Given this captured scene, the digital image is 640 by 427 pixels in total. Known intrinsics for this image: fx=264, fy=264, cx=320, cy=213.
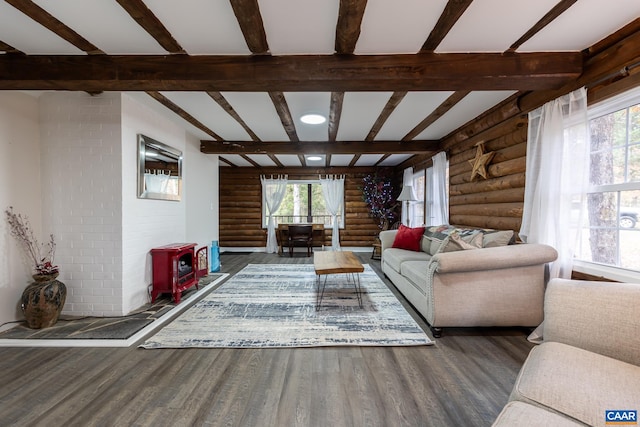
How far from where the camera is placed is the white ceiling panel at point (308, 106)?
110 inches

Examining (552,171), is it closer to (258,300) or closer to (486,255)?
(486,255)

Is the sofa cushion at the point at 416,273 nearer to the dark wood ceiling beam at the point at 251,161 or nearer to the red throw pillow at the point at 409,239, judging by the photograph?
the red throw pillow at the point at 409,239

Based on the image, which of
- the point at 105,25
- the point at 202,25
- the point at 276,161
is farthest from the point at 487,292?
the point at 276,161

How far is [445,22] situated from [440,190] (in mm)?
3119

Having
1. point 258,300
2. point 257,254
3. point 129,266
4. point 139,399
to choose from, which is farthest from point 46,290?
point 257,254

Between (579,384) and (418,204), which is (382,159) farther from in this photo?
(579,384)

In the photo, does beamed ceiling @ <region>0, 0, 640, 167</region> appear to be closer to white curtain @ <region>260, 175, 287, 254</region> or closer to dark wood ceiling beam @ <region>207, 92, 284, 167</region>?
dark wood ceiling beam @ <region>207, 92, 284, 167</region>

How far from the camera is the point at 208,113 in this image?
3.30 meters

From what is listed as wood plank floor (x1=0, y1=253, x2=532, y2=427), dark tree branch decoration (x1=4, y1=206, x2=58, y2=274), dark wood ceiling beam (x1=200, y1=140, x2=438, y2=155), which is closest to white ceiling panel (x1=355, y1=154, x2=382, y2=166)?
dark wood ceiling beam (x1=200, y1=140, x2=438, y2=155)

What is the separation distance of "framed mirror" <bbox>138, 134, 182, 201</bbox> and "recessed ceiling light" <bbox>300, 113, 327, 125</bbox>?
5.99 ft

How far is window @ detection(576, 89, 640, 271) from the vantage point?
193cm

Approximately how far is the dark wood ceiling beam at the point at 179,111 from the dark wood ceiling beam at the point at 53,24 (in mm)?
718

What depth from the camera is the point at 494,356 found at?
2.00 meters

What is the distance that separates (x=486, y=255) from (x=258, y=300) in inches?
95.8
